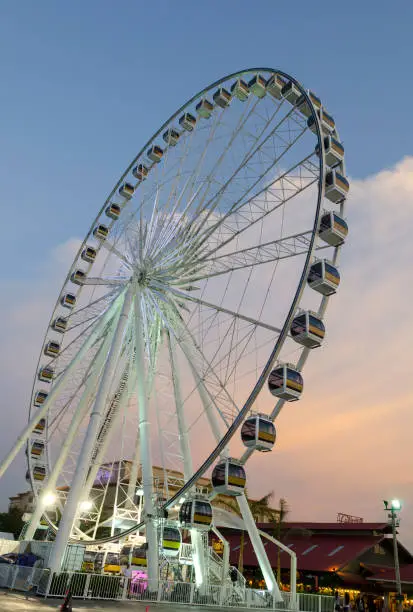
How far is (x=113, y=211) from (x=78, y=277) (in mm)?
4978

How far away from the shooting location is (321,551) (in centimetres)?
4094

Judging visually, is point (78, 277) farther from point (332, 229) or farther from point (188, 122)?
point (332, 229)

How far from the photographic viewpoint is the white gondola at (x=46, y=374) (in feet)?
120

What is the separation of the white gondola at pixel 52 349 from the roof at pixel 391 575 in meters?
24.7

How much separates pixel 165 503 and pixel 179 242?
41.7ft

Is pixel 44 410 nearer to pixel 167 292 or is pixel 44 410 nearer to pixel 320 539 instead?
pixel 167 292

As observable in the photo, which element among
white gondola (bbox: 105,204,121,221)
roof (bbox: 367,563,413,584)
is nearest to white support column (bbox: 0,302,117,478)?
white gondola (bbox: 105,204,121,221)

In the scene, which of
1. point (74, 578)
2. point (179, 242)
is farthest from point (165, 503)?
point (179, 242)

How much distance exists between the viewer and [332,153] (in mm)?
25094

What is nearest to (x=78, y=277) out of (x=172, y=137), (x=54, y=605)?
(x=172, y=137)

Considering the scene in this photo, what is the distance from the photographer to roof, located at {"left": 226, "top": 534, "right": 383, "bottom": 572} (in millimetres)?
37938

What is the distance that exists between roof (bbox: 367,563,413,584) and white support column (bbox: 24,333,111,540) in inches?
821

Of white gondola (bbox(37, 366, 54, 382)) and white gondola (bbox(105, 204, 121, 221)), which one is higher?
white gondola (bbox(105, 204, 121, 221))

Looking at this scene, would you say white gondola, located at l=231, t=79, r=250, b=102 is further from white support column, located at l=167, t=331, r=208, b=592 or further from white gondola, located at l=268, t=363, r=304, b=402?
white gondola, located at l=268, t=363, r=304, b=402
